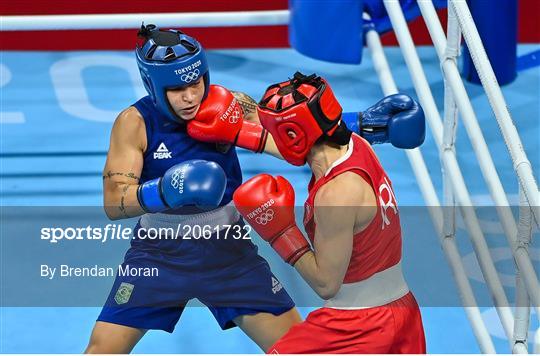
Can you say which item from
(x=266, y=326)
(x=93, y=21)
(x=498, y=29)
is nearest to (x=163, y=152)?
(x=266, y=326)

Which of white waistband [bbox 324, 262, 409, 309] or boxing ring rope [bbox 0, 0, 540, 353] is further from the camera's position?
white waistband [bbox 324, 262, 409, 309]

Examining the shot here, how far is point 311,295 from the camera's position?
4789mm

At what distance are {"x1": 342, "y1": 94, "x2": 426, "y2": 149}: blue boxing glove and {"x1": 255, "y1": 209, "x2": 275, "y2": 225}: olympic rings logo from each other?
2.11 feet

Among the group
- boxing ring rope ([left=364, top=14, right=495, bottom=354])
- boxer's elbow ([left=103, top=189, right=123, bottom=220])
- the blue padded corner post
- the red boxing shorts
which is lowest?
the blue padded corner post

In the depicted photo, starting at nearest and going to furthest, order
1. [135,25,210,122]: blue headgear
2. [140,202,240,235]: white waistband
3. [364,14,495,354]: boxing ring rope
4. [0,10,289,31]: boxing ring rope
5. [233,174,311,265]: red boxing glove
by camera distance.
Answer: [233,174,311,265]: red boxing glove → [135,25,210,122]: blue headgear → [140,202,240,235]: white waistband → [364,14,495,354]: boxing ring rope → [0,10,289,31]: boxing ring rope

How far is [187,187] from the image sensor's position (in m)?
3.39

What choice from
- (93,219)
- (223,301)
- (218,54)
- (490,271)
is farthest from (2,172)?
(490,271)

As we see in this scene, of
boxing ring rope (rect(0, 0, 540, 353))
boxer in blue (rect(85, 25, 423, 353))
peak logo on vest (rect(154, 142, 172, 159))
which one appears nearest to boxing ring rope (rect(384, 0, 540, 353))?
boxing ring rope (rect(0, 0, 540, 353))

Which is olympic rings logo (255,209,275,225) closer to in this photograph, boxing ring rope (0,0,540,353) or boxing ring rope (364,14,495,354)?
boxing ring rope (0,0,540,353)

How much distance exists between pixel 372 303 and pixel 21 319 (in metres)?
1.89

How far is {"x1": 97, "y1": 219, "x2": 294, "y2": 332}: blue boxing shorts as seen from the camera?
370 centimetres

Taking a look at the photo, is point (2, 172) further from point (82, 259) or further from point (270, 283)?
point (270, 283)

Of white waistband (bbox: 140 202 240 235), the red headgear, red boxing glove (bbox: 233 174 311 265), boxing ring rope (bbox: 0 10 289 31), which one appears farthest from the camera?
boxing ring rope (bbox: 0 10 289 31)

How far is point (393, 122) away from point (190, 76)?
0.70m
